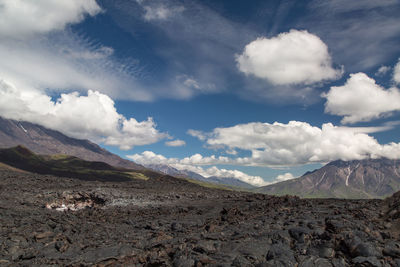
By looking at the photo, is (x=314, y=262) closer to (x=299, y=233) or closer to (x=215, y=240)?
(x=299, y=233)

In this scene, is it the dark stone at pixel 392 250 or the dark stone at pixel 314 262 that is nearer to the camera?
the dark stone at pixel 314 262

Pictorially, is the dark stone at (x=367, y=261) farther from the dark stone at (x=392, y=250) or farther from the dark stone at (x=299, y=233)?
the dark stone at (x=299, y=233)

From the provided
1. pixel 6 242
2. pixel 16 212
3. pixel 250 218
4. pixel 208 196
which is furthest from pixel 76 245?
pixel 208 196

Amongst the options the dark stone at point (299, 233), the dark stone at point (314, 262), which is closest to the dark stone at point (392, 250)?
the dark stone at point (314, 262)

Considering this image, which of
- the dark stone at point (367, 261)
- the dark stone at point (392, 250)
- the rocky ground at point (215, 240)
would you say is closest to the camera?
the dark stone at point (367, 261)

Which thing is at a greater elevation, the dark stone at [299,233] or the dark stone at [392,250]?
the dark stone at [392,250]

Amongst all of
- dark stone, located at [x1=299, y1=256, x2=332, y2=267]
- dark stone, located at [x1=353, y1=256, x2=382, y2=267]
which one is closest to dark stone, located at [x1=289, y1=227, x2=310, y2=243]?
dark stone, located at [x1=299, y1=256, x2=332, y2=267]

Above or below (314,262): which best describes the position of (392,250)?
above

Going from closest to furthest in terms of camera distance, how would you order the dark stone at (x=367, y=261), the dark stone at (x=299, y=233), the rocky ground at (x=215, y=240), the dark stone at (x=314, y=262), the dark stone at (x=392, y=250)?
1. the dark stone at (x=367, y=261)
2. the dark stone at (x=314, y=262)
3. the dark stone at (x=392, y=250)
4. the rocky ground at (x=215, y=240)
5. the dark stone at (x=299, y=233)

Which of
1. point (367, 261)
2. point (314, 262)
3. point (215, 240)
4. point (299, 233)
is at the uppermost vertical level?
point (299, 233)

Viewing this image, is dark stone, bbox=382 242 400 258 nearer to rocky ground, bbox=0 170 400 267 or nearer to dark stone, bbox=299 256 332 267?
rocky ground, bbox=0 170 400 267

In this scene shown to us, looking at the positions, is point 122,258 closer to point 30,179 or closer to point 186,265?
point 186,265

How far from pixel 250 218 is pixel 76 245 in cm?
1373

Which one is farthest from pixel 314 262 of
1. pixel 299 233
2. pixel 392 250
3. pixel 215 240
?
pixel 215 240
